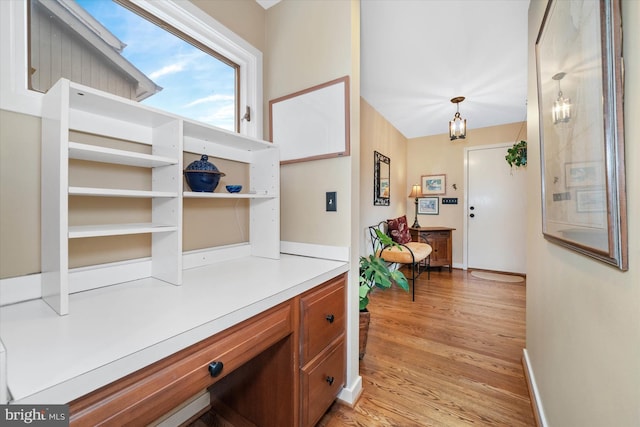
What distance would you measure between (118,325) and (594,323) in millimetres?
1341

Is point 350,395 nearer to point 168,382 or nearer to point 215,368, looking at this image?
point 215,368

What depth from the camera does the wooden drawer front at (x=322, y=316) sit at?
1.10 m

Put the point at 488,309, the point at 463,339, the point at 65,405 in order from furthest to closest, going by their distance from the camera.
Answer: the point at 488,309 < the point at 463,339 < the point at 65,405

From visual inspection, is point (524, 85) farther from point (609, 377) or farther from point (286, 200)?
point (609, 377)

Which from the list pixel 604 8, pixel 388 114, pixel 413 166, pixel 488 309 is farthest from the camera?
pixel 413 166

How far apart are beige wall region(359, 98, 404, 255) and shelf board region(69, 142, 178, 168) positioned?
7.53 feet

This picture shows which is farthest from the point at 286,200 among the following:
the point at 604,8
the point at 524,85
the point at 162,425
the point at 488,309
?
the point at 524,85

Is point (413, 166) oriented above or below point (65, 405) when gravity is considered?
above

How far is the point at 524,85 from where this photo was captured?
275cm

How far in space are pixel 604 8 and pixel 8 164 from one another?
1.77 m

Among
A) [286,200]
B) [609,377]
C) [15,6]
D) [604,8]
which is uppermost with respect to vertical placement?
[15,6]

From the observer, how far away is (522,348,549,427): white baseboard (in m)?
1.25

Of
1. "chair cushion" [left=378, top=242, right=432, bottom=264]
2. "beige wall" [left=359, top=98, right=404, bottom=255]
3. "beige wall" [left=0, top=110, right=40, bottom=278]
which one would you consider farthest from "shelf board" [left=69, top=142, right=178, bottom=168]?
"chair cushion" [left=378, top=242, right=432, bottom=264]

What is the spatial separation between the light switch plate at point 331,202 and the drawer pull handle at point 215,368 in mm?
911
